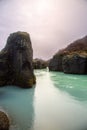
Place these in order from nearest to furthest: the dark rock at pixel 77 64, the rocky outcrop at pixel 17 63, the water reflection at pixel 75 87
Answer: the water reflection at pixel 75 87
the rocky outcrop at pixel 17 63
the dark rock at pixel 77 64

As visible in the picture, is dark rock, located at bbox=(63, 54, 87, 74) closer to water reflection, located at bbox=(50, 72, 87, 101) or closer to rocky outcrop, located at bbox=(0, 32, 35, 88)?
water reflection, located at bbox=(50, 72, 87, 101)

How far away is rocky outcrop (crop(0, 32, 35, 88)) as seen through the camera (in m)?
17.0

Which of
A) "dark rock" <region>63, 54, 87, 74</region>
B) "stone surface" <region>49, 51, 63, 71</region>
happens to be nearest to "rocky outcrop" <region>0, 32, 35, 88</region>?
"dark rock" <region>63, 54, 87, 74</region>

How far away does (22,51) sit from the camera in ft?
57.9

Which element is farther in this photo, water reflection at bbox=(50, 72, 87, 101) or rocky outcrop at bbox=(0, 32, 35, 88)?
rocky outcrop at bbox=(0, 32, 35, 88)

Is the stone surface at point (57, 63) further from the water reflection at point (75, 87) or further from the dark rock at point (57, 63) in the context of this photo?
the water reflection at point (75, 87)

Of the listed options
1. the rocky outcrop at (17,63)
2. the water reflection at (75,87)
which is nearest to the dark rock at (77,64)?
the water reflection at (75,87)

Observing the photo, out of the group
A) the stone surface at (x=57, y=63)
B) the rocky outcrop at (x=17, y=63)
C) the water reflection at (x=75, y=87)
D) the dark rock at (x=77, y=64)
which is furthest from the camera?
the stone surface at (x=57, y=63)

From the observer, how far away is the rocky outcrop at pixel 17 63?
16984mm

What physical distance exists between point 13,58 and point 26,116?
1164cm

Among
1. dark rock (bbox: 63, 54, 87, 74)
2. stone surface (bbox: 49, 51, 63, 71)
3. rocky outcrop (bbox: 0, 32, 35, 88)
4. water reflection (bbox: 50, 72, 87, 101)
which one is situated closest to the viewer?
water reflection (bbox: 50, 72, 87, 101)

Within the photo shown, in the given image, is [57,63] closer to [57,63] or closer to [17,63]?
[57,63]

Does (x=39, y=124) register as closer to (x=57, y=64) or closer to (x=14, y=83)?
(x=14, y=83)

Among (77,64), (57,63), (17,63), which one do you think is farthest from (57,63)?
(17,63)
